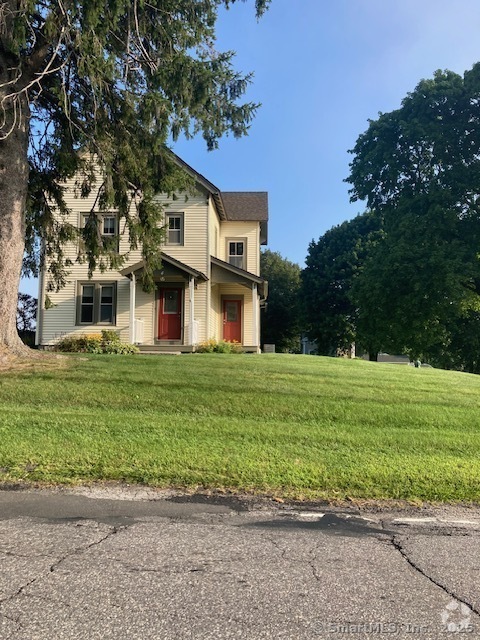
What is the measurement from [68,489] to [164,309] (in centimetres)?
1493

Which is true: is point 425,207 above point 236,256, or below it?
above

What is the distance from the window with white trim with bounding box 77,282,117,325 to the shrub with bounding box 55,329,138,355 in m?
1.20

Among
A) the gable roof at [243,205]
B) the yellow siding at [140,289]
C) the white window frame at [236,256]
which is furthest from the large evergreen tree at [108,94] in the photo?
the white window frame at [236,256]

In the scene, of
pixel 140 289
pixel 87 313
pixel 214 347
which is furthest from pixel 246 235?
pixel 87 313

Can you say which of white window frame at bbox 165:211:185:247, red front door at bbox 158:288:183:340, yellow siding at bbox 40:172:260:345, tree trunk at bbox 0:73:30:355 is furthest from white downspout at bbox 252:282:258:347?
tree trunk at bbox 0:73:30:355

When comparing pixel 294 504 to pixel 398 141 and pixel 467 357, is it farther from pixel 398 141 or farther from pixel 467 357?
pixel 467 357

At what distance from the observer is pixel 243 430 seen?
286 inches

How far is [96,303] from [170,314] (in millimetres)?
3011

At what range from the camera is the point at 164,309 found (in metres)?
20.0

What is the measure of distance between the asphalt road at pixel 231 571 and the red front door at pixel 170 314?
14.9m

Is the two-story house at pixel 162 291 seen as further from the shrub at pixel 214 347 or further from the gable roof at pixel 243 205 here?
the gable roof at pixel 243 205

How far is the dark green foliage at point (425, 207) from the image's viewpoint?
22.1 meters

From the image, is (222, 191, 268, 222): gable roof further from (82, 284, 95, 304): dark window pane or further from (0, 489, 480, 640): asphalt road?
(0, 489, 480, 640): asphalt road

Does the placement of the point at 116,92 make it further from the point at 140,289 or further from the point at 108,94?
the point at 140,289
